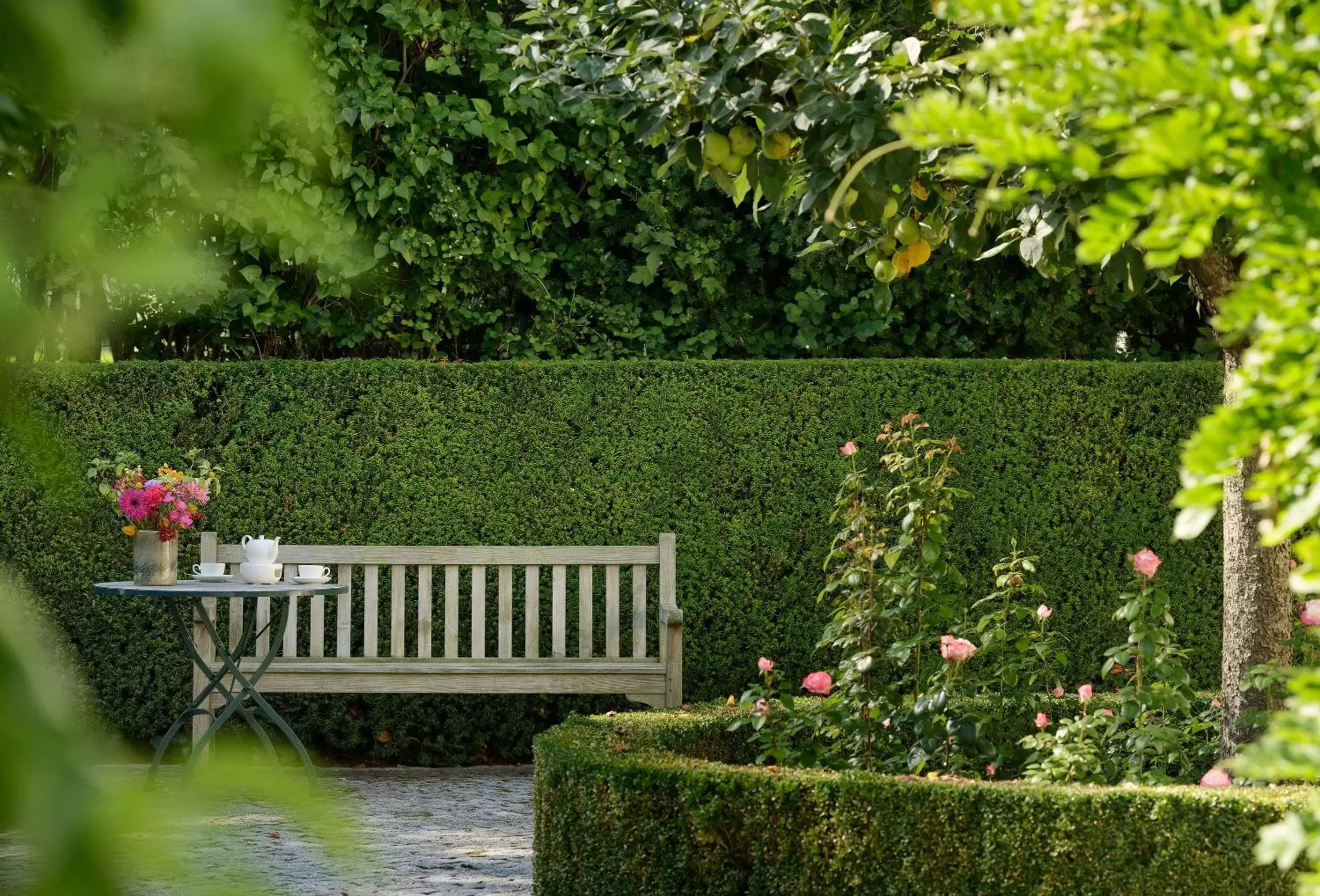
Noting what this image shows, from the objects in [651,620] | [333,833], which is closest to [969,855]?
[333,833]

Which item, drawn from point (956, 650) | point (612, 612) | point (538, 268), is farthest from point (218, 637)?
point (956, 650)

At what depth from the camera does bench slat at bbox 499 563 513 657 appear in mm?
6309

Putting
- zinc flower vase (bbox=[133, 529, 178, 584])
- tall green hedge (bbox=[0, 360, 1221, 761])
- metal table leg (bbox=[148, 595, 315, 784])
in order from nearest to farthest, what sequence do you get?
metal table leg (bbox=[148, 595, 315, 784]) < zinc flower vase (bbox=[133, 529, 178, 584]) < tall green hedge (bbox=[0, 360, 1221, 761])

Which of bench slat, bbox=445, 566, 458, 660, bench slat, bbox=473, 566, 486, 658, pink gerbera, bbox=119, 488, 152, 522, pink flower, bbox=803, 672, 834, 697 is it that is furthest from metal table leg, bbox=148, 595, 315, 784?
pink flower, bbox=803, 672, 834, 697

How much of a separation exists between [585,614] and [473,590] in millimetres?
520

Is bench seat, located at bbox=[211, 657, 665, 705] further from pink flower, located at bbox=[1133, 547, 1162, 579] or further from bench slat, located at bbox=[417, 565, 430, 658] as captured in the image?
pink flower, located at bbox=[1133, 547, 1162, 579]

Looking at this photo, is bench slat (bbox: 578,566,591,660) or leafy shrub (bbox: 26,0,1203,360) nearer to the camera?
bench slat (bbox: 578,566,591,660)

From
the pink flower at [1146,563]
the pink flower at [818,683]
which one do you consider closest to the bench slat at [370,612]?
the pink flower at [818,683]

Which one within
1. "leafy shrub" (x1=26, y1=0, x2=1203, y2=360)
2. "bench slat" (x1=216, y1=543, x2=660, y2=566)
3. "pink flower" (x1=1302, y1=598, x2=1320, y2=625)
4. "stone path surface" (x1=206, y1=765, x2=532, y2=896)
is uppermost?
"leafy shrub" (x1=26, y1=0, x2=1203, y2=360)

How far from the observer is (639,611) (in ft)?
20.7

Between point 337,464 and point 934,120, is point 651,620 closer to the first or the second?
point 337,464

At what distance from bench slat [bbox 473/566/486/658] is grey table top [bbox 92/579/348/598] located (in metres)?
0.66

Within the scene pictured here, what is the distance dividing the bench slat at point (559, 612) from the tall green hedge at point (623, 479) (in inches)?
16.5

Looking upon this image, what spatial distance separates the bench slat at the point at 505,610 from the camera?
6309mm
